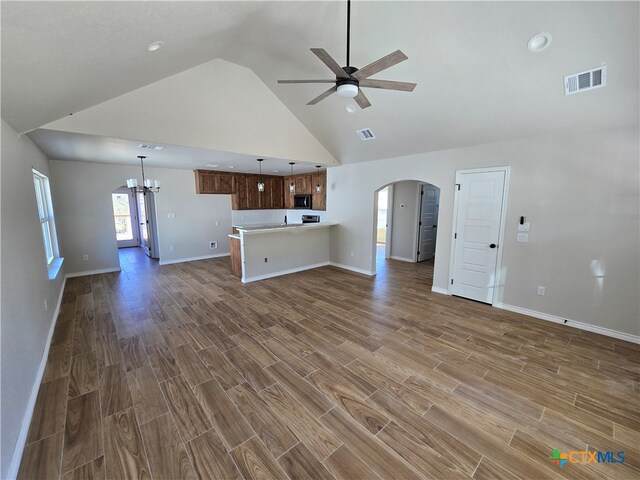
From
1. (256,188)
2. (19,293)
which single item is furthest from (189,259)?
(19,293)

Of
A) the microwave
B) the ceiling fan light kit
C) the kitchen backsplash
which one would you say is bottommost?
the kitchen backsplash

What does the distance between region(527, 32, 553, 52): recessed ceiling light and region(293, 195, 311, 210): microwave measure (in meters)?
6.14

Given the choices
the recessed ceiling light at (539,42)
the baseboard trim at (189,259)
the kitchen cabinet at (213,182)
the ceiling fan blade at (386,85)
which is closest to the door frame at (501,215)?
the recessed ceiling light at (539,42)

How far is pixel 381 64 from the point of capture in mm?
1917

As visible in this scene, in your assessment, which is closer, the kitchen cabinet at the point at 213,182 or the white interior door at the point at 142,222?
the kitchen cabinet at the point at 213,182

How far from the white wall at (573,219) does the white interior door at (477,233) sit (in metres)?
0.15

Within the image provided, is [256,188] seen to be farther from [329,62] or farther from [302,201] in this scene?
[329,62]

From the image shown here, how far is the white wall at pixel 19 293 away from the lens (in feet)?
5.60

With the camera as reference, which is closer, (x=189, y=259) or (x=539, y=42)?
(x=539, y=42)

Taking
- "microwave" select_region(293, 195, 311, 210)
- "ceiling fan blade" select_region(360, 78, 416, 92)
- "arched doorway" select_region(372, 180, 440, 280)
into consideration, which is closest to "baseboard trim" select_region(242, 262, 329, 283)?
"arched doorway" select_region(372, 180, 440, 280)

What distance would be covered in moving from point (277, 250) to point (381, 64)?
451 centimetres

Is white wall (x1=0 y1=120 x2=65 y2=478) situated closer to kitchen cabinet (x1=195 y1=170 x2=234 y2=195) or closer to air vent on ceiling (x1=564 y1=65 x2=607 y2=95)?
kitchen cabinet (x1=195 y1=170 x2=234 y2=195)

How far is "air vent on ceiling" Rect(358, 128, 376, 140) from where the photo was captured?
14.6 feet

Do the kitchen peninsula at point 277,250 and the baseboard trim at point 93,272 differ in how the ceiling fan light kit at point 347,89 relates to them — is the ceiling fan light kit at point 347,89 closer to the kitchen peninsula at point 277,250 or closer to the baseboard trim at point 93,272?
the kitchen peninsula at point 277,250
